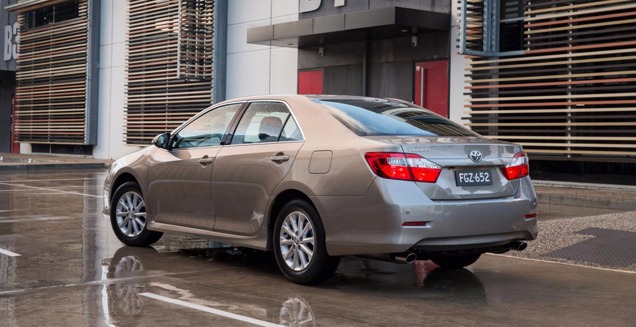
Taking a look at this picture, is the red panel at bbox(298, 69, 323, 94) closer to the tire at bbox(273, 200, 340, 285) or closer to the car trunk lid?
the tire at bbox(273, 200, 340, 285)

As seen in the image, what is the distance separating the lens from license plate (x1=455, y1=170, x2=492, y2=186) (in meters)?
6.65

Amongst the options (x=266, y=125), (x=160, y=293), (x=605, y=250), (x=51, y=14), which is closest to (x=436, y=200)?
(x=266, y=125)

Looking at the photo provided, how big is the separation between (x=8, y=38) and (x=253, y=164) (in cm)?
3630

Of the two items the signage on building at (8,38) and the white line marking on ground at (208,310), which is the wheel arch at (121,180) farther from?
the signage on building at (8,38)

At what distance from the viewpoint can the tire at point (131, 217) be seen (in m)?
9.07

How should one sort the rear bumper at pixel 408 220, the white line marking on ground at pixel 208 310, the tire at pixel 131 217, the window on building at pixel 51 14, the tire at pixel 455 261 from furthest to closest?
1. the window on building at pixel 51 14
2. the tire at pixel 131 217
3. the tire at pixel 455 261
4. the rear bumper at pixel 408 220
5. the white line marking on ground at pixel 208 310

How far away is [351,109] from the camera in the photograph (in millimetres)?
7473

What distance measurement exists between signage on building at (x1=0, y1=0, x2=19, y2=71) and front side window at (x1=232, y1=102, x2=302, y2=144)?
34795mm

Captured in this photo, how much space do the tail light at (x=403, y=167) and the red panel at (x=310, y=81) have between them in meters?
17.2

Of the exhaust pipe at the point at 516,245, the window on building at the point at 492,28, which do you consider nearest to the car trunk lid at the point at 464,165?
the exhaust pipe at the point at 516,245

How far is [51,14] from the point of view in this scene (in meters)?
37.0

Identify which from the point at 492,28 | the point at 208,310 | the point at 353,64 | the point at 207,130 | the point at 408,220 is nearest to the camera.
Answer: the point at 208,310

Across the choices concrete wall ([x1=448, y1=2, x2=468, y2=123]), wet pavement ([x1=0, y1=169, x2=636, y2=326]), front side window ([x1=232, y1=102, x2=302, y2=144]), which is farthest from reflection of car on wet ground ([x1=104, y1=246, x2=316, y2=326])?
concrete wall ([x1=448, y1=2, x2=468, y2=123])

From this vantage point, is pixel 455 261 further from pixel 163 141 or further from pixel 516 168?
pixel 163 141
